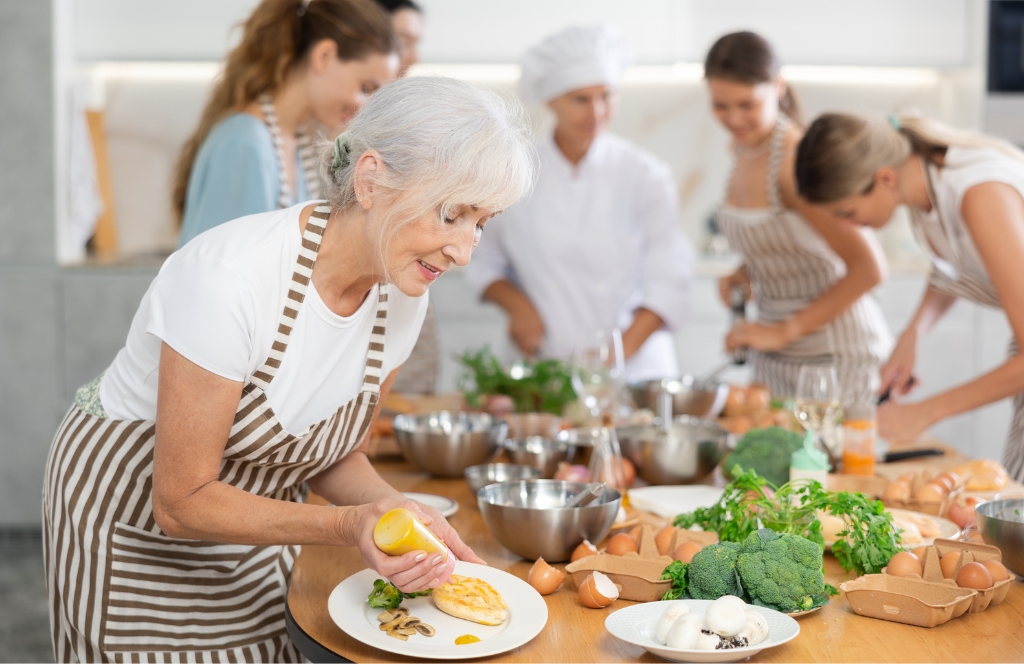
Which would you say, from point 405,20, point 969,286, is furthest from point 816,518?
point 405,20

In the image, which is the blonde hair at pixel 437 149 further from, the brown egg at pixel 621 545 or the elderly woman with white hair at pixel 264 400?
the brown egg at pixel 621 545

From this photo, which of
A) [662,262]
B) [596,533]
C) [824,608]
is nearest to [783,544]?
[824,608]

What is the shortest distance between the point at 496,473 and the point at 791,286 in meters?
1.57

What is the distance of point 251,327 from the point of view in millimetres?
1285

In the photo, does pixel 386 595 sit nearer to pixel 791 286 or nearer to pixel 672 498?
pixel 672 498

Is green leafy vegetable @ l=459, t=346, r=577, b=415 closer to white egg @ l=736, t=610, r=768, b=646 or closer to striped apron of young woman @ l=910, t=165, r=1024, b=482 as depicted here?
striped apron of young woman @ l=910, t=165, r=1024, b=482

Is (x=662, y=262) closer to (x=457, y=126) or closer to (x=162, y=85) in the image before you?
(x=457, y=126)

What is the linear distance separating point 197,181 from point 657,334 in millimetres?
1591

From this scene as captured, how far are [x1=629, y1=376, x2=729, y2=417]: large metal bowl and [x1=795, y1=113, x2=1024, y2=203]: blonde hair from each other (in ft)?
1.70

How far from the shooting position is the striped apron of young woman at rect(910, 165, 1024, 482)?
217 cm

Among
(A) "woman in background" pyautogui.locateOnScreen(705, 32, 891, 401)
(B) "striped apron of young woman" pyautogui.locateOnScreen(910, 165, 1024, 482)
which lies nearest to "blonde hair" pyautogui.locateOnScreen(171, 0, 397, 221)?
(A) "woman in background" pyautogui.locateOnScreen(705, 32, 891, 401)

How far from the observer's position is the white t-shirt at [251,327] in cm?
125

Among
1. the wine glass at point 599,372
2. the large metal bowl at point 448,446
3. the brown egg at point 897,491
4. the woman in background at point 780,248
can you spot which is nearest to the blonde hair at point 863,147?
the woman in background at point 780,248

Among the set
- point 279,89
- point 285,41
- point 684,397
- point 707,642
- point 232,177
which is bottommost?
point 707,642
